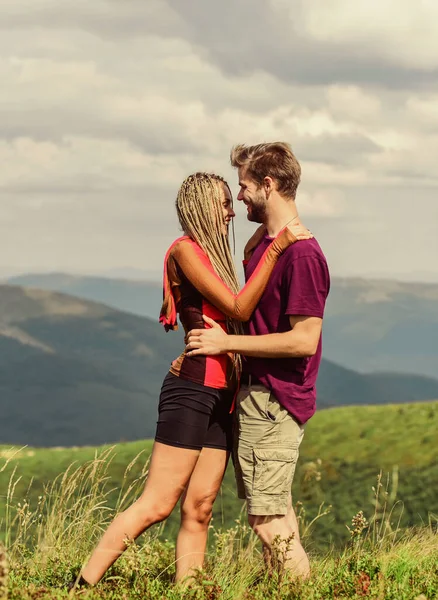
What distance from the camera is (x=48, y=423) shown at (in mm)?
174625

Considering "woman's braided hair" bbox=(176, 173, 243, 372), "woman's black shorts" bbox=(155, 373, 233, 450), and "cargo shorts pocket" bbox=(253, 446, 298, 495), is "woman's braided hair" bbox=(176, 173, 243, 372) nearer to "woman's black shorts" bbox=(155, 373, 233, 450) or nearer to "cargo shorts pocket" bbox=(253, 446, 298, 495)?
"woman's black shorts" bbox=(155, 373, 233, 450)

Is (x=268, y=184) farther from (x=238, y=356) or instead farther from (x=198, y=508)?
(x=198, y=508)

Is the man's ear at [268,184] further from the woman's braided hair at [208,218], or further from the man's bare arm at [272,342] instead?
the man's bare arm at [272,342]

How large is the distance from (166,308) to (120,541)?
52.6 inches

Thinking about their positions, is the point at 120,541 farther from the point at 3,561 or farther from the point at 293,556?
the point at 3,561

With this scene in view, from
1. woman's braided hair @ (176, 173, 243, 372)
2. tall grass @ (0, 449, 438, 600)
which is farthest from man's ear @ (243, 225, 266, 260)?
tall grass @ (0, 449, 438, 600)

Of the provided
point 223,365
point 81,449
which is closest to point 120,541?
point 223,365

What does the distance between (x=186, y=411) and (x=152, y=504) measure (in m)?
0.57

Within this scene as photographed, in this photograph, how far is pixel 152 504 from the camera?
4.85 meters

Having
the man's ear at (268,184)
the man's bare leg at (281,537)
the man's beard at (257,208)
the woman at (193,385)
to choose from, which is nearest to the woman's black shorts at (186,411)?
the woman at (193,385)

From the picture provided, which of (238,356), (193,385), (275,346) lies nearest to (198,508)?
(193,385)

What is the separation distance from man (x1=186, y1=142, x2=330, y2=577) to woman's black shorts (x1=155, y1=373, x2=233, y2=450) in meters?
0.19

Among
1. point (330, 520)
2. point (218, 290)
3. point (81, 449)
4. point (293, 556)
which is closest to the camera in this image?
point (218, 290)

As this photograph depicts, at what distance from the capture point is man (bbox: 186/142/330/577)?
4652 mm
